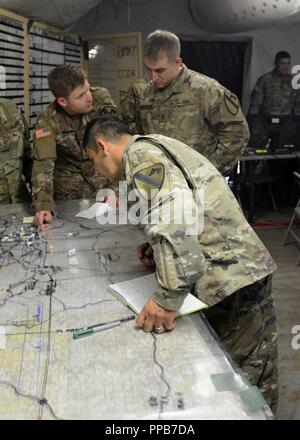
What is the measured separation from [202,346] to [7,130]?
71.1 inches

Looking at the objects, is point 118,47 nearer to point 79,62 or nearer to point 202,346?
point 79,62

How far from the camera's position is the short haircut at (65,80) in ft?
7.10

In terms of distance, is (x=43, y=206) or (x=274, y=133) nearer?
(x=43, y=206)

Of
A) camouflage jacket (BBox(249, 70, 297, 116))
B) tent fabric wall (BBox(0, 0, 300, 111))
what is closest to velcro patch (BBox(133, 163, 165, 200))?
tent fabric wall (BBox(0, 0, 300, 111))

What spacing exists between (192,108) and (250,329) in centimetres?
134

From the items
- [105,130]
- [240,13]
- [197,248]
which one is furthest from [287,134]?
[197,248]

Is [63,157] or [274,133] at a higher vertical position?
[274,133]

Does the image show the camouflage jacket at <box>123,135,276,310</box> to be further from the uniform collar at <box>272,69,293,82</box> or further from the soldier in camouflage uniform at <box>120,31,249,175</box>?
the uniform collar at <box>272,69,293,82</box>

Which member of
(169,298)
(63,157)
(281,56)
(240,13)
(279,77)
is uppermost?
(240,13)

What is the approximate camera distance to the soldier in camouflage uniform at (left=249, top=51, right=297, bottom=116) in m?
5.11

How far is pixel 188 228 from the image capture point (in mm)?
1172

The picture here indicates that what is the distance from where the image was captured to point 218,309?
1488mm

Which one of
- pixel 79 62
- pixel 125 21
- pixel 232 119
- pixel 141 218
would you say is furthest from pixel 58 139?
pixel 125 21

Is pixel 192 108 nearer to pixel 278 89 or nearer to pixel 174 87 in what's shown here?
pixel 174 87
